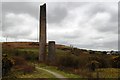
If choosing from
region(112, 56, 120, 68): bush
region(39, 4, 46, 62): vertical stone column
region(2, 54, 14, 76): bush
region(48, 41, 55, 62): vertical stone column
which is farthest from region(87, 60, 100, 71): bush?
region(39, 4, 46, 62): vertical stone column

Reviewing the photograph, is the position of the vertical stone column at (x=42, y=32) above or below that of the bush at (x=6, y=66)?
above

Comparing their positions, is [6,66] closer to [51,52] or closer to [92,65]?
[92,65]

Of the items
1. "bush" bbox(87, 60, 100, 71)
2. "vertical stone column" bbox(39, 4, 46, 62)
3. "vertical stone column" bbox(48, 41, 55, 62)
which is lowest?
"bush" bbox(87, 60, 100, 71)

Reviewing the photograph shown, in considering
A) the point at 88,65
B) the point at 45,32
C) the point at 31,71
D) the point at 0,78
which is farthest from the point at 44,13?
the point at 0,78

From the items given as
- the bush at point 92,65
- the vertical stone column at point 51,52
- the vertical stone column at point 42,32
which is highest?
the vertical stone column at point 42,32

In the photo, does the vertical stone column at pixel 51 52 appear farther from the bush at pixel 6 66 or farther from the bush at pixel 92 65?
the bush at pixel 6 66

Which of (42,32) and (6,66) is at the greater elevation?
(42,32)

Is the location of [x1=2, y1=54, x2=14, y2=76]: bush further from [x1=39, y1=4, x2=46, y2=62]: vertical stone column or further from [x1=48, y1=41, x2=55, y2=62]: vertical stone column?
[x1=39, y1=4, x2=46, y2=62]: vertical stone column

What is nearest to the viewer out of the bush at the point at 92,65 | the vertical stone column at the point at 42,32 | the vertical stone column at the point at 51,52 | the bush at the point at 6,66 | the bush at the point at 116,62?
the bush at the point at 6,66

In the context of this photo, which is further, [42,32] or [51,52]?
[42,32]

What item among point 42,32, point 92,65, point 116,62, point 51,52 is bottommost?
point 92,65

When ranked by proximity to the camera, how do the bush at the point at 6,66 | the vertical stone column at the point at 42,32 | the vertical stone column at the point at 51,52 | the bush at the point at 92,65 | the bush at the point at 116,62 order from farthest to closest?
1. the vertical stone column at the point at 42,32
2. the vertical stone column at the point at 51,52
3. the bush at the point at 116,62
4. the bush at the point at 92,65
5. the bush at the point at 6,66

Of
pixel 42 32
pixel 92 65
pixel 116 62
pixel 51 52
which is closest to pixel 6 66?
pixel 92 65

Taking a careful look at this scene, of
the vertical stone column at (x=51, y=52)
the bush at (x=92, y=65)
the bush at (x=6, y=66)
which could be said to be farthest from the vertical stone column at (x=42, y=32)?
the bush at (x=6, y=66)
